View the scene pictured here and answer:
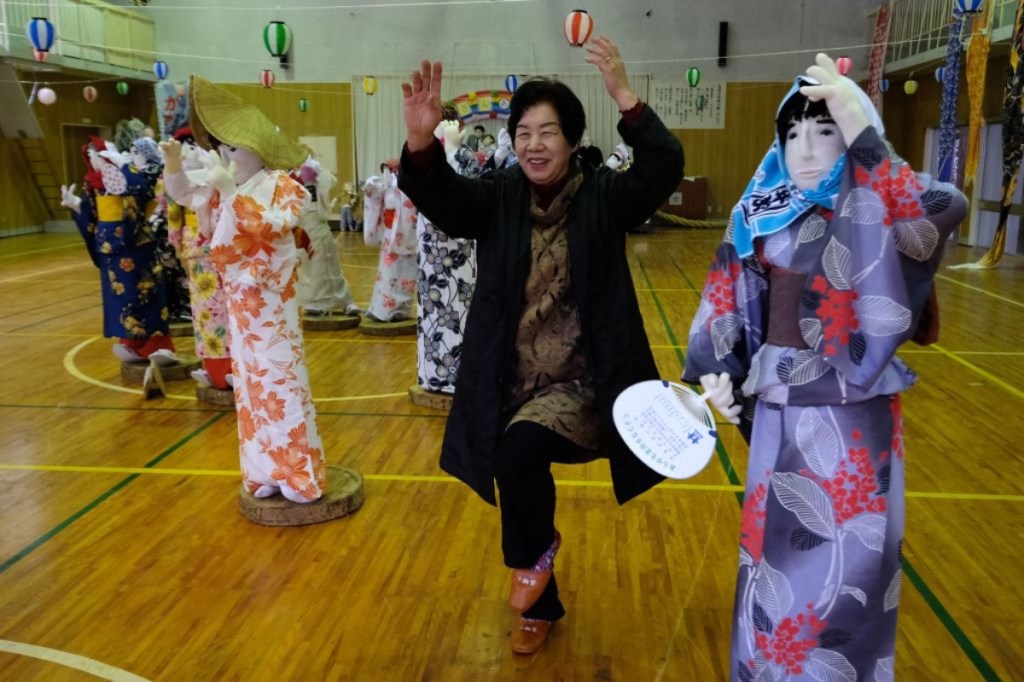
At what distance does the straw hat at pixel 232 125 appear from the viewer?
9.82ft

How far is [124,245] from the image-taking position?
5160mm

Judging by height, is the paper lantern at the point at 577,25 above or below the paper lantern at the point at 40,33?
above

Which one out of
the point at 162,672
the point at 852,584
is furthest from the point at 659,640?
the point at 162,672

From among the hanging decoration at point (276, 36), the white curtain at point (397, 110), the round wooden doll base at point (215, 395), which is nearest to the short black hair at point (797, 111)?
the round wooden doll base at point (215, 395)

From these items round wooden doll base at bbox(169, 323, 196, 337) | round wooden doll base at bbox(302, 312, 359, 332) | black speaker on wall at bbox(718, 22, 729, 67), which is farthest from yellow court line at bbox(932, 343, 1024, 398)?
black speaker on wall at bbox(718, 22, 729, 67)

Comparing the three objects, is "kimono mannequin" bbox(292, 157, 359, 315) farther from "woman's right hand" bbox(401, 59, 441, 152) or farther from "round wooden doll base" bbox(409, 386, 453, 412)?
"woman's right hand" bbox(401, 59, 441, 152)

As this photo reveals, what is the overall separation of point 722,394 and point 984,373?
166 inches

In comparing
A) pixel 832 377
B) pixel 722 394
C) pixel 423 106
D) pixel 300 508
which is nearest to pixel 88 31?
pixel 300 508

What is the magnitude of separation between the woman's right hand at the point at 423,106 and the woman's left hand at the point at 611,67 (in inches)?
13.4

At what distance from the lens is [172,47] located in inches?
613

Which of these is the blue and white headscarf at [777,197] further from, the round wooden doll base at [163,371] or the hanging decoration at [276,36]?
the hanging decoration at [276,36]

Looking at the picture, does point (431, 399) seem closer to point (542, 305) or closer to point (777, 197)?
point (542, 305)

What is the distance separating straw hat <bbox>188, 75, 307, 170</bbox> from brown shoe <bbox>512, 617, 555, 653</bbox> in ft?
5.77

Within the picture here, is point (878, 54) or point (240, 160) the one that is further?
point (878, 54)
